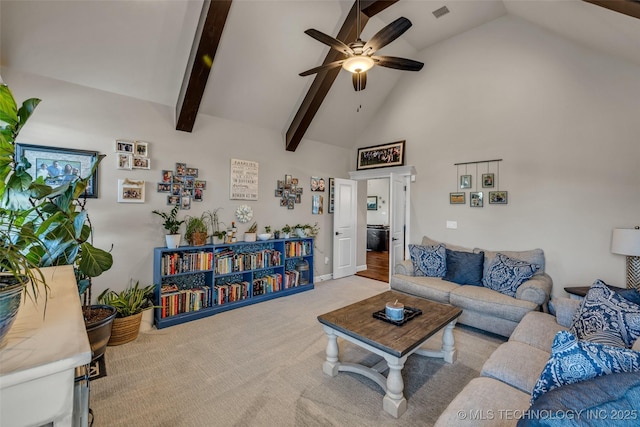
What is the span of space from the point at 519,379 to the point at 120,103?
460 centimetres

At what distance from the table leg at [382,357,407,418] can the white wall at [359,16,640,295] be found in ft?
9.97

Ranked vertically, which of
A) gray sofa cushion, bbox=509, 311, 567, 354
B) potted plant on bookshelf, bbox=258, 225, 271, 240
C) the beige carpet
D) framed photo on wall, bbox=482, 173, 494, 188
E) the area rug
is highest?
framed photo on wall, bbox=482, 173, 494, 188

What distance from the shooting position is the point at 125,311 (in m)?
2.94

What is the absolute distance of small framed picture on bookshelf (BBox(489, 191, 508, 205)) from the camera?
13.3ft

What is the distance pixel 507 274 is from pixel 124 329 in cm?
437

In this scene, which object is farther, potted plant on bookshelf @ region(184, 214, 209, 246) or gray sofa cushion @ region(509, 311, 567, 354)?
potted plant on bookshelf @ region(184, 214, 209, 246)

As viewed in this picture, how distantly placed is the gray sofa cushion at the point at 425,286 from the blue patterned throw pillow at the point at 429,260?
11 centimetres

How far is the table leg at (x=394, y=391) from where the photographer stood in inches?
76.7

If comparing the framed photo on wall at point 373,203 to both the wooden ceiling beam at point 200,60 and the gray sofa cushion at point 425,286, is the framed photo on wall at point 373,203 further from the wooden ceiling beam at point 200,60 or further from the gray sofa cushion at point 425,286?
the wooden ceiling beam at point 200,60

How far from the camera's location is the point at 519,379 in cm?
161

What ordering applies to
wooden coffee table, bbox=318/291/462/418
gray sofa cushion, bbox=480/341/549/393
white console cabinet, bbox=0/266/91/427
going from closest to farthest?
1. white console cabinet, bbox=0/266/91/427
2. gray sofa cushion, bbox=480/341/549/393
3. wooden coffee table, bbox=318/291/462/418

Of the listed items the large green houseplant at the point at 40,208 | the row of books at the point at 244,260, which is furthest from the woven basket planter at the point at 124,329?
the row of books at the point at 244,260

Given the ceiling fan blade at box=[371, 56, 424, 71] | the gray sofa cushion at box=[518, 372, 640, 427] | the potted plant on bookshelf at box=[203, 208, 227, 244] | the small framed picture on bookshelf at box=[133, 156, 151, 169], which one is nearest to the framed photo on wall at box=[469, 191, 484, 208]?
the ceiling fan blade at box=[371, 56, 424, 71]

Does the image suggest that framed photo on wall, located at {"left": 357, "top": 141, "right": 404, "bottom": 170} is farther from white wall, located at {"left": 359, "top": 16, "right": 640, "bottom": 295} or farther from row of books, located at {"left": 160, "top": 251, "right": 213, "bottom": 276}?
row of books, located at {"left": 160, "top": 251, "right": 213, "bottom": 276}
